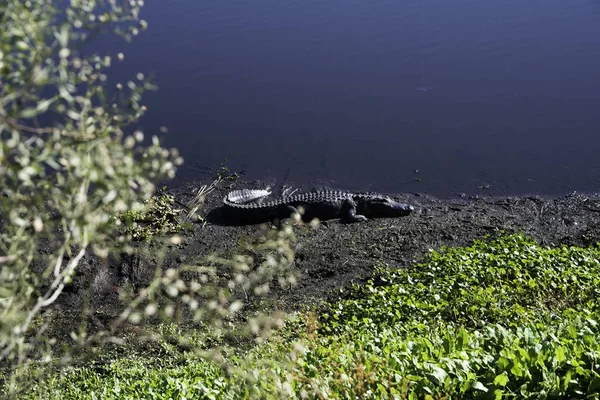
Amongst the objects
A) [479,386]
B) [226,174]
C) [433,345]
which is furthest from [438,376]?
[226,174]

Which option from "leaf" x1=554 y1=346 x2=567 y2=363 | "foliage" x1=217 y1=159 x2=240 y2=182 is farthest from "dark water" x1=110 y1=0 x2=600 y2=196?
"leaf" x1=554 y1=346 x2=567 y2=363

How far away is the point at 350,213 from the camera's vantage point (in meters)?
11.9

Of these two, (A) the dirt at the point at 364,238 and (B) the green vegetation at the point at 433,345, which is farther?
(A) the dirt at the point at 364,238

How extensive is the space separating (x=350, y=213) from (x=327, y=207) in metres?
0.40

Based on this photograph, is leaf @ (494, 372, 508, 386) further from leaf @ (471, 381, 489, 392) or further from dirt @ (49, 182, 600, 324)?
dirt @ (49, 182, 600, 324)

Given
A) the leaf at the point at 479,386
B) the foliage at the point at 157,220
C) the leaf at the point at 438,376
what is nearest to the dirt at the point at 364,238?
the foliage at the point at 157,220

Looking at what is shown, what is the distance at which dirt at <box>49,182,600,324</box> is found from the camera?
934cm

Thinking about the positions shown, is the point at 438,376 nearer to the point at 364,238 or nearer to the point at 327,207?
the point at 364,238

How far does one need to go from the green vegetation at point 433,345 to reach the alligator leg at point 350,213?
2653 mm

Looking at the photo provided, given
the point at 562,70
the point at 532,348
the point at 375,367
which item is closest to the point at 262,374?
the point at 375,367

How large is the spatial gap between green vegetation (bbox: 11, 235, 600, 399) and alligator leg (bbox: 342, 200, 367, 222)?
2653 mm

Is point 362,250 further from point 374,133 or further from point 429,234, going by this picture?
point 374,133

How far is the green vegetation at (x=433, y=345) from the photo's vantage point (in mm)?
4328

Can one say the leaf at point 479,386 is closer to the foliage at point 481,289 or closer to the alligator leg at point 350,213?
the foliage at point 481,289
